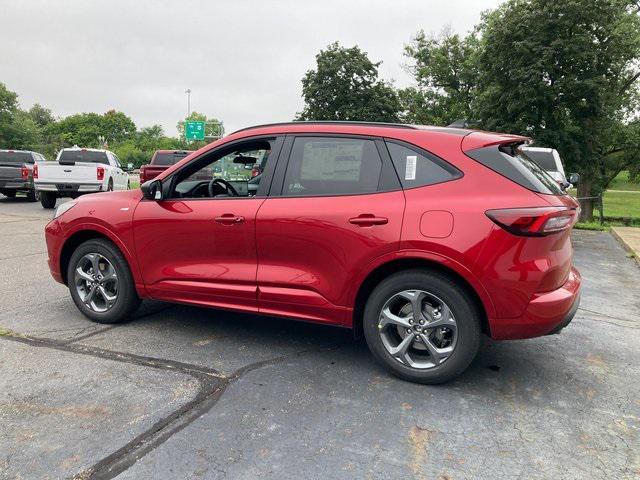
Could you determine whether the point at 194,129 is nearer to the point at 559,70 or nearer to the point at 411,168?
the point at 559,70

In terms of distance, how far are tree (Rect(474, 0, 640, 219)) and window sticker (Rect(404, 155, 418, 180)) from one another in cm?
1547

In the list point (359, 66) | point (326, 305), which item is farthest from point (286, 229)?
point (359, 66)

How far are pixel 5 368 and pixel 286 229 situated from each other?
7.17ft

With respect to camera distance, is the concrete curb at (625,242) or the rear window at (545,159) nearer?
the concrete curb at (625,242)

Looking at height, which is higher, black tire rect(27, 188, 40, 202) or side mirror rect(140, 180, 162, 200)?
side mirror rect(140, 180, 162, 200)

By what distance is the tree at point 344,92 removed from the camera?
31891 mm

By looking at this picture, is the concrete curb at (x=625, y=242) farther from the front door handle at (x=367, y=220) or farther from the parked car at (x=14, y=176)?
the parked car at (x=14, y=176)

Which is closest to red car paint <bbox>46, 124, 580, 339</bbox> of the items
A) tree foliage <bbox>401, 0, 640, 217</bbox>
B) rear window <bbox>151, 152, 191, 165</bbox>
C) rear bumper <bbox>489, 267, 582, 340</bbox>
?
rear bumper <bbox>489, 267, 582, 340</bbox>

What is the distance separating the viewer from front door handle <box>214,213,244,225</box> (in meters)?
3.91

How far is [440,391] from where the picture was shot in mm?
3404

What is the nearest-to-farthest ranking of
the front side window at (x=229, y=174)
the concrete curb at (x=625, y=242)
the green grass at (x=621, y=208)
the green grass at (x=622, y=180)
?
the front side window at (x=229, y=174), the concrete curb at (x=625, y=242), the green grass at (x=621, y=208), the green grass at (x=622, y=180)

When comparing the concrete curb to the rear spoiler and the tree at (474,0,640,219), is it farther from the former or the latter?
the rear spoiler

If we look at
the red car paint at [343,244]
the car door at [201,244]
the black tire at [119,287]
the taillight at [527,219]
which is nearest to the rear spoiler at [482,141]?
the red car paint at [343,244]

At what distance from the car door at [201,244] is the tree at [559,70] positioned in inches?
618
